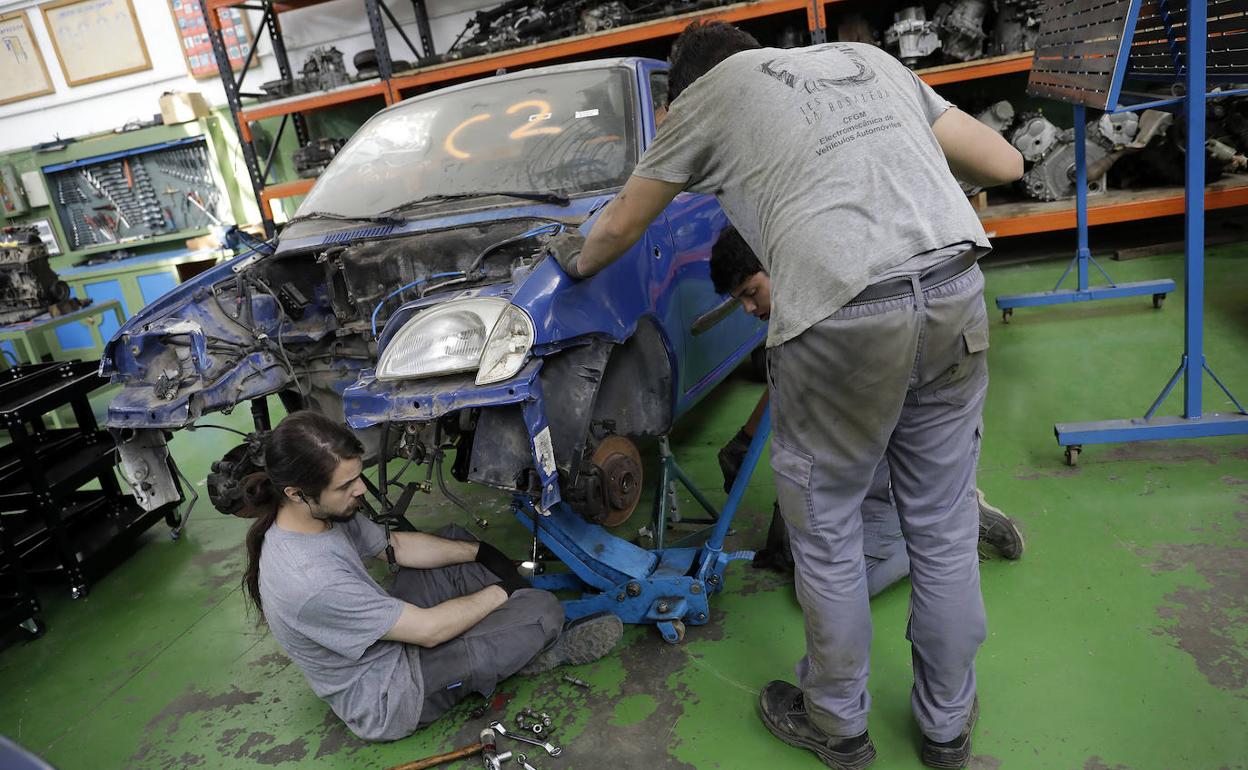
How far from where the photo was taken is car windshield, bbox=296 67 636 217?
2.99 m

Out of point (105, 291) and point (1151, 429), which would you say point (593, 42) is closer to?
point (1151, 429)

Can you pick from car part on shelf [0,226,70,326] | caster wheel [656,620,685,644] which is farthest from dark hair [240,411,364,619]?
car part on shelf [0,226,70,326]

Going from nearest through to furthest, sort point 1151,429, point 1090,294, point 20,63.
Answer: point 1151,429 → point 1090,294 → point 20,63

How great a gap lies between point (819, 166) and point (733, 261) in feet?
1.69

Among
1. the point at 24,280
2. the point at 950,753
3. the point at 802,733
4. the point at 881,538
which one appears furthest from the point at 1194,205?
the point at 24,280

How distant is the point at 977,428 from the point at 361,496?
156 centimetres

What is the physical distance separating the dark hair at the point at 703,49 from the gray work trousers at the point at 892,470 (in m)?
0.70

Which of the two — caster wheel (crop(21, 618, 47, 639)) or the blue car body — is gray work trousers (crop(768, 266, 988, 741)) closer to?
the blue car body

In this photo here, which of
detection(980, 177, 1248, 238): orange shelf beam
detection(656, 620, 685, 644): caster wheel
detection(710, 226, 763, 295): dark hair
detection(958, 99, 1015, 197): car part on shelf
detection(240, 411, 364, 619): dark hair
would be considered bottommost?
detection(656, 620, 685, 644): caster wheel

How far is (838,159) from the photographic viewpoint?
1.63 m

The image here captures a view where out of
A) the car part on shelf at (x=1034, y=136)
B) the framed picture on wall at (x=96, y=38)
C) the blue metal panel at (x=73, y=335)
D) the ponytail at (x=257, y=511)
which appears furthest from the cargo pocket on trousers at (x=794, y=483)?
the framed picture on wall at (x=96, y=38)

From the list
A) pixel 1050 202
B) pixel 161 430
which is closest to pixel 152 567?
pixel 161 430

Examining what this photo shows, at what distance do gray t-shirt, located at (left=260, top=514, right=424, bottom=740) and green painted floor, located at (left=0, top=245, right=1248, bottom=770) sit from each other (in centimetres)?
13

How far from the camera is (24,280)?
5.35 m
